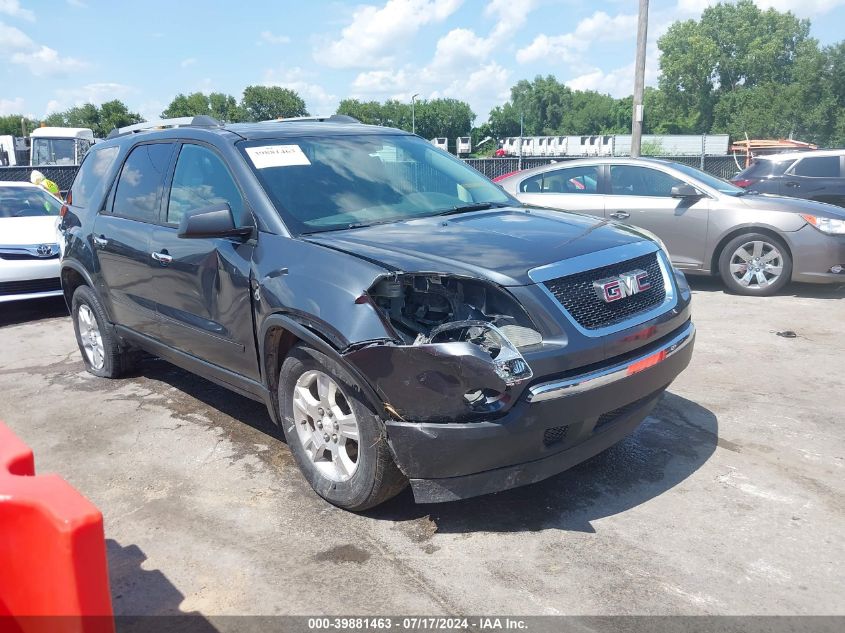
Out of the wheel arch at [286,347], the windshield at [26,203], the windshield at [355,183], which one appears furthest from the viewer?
the windshield at [26,203]

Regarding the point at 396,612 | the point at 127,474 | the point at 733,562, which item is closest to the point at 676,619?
the point at 733,562

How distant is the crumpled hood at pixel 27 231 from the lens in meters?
8.55

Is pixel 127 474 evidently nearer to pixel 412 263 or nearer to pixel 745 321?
pixel 412 263

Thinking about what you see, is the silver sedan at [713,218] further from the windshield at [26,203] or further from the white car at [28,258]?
the windshield at [26,203]

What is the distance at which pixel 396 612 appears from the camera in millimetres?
2789

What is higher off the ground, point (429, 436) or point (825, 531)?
point (429, 436)

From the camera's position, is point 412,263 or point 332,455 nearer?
point 412,263

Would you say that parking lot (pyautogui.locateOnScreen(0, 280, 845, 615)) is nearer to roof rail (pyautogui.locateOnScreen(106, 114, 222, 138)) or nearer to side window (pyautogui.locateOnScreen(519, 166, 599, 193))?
roof rail (pyautogui.locateOnScreen(106, 114, 222, 138))

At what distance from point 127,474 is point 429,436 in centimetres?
207

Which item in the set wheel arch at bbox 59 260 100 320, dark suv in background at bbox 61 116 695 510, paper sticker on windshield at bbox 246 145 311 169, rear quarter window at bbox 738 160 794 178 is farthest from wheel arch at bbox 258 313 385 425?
rear quarter window at bbox 738 160 794 178

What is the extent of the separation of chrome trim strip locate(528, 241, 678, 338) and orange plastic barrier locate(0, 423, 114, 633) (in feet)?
6.49

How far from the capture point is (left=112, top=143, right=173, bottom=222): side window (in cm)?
479

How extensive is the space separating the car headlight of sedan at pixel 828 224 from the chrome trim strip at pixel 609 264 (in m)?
5.17

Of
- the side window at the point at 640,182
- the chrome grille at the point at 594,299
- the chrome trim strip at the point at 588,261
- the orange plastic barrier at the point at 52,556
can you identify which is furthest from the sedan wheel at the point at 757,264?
the orange plastic barrier at the point at 52,556
